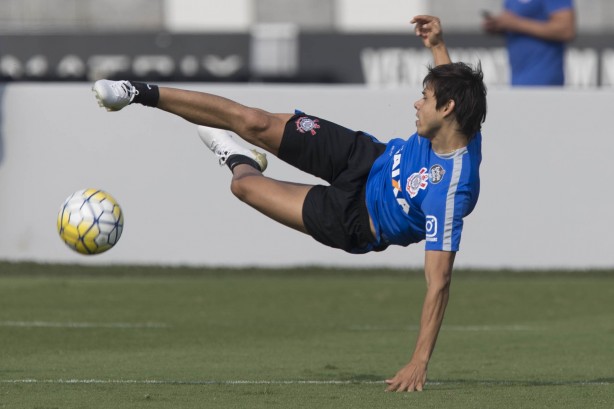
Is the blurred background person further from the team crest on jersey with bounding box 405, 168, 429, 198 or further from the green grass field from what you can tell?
the team crest on jersey with bounding box 405, 168, 429, 198

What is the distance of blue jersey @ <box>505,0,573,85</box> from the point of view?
53.0 ft

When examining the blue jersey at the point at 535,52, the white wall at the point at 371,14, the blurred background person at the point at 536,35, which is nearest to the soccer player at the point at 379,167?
the blurred background person at the point at 536,35

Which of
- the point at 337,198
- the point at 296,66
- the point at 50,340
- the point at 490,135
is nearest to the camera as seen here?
the point at 337,198

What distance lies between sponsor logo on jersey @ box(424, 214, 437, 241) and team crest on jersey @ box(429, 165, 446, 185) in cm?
25

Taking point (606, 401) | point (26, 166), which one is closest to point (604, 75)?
point (26, 166)

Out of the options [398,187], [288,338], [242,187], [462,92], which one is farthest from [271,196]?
[288,338]

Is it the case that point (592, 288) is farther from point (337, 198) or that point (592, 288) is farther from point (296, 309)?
point (337, 198)

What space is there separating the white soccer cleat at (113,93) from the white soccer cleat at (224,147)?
114 cm

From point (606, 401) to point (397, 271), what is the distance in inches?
323

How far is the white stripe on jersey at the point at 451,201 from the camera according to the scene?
8812mm

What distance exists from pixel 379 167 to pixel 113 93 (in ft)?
6.08

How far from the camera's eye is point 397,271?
1669 centimetres

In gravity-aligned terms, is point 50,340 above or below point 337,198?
below

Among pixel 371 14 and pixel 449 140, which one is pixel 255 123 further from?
pixel 371 14
